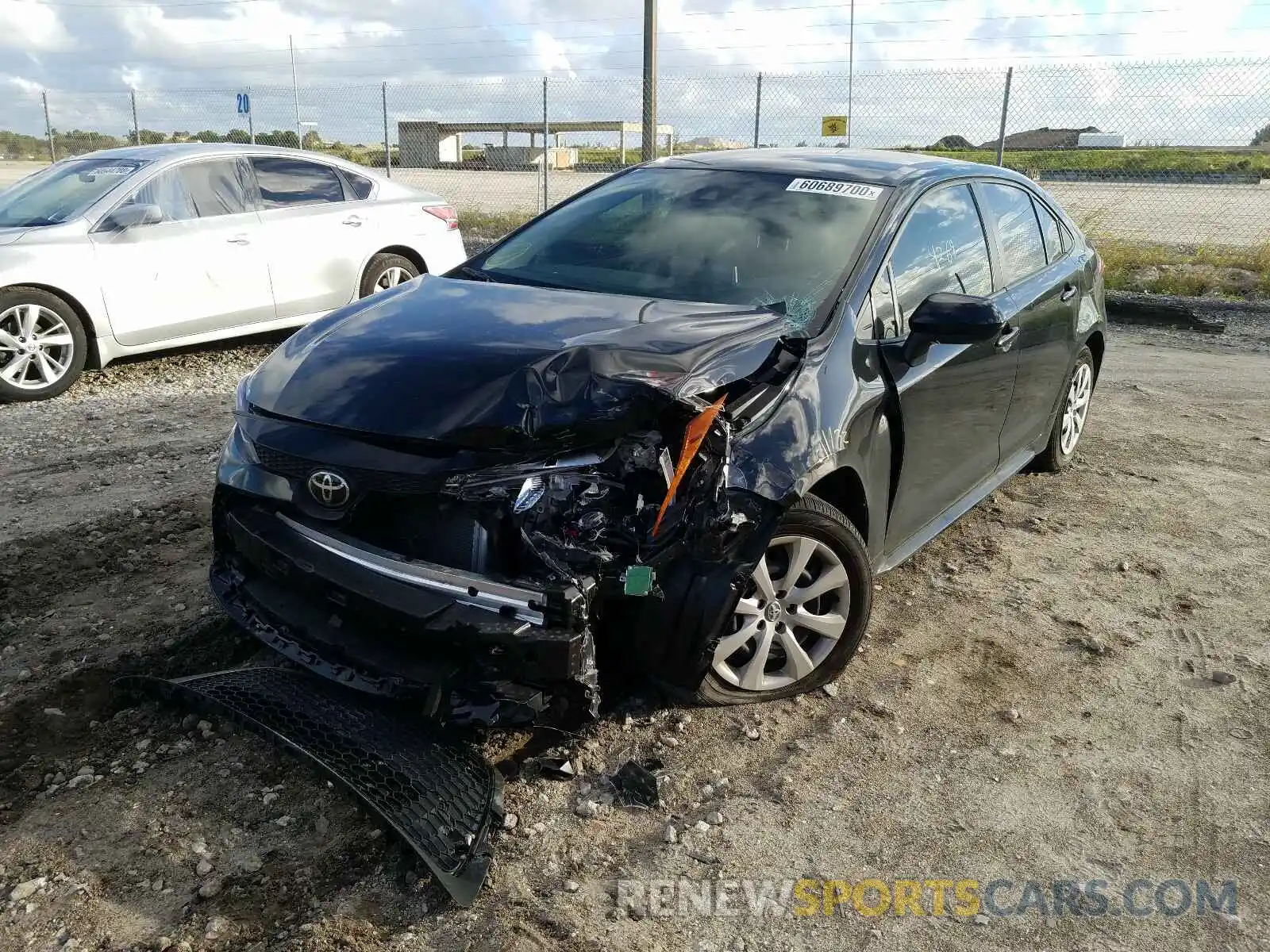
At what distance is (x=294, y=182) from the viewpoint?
7.88m

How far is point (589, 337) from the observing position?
120 inches

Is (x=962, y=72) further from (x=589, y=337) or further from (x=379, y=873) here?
(x=379, y=873)

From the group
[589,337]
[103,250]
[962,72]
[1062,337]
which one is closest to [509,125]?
[962,72]

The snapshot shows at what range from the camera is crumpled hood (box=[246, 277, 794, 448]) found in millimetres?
2746

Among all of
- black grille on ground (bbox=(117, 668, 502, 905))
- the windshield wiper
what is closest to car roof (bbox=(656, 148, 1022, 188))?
the windshield wiper

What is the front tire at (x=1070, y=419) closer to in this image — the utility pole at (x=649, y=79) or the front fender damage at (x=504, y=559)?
the front fender damage at (x=504, y=559)

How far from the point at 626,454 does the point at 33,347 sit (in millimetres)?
5466

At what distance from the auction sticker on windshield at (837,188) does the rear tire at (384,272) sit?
482cm

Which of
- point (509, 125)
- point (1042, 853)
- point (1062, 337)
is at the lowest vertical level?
point (1042, 853)

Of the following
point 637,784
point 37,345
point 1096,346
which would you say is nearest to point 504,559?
point 637,784

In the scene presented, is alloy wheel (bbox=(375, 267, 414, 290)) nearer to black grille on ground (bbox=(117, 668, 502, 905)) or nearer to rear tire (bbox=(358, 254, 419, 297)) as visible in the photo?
rear tire (bbox=(358, 254, 419, 297))

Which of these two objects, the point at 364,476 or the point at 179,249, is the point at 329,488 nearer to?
the point at 364,476

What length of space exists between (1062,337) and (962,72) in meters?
7.74

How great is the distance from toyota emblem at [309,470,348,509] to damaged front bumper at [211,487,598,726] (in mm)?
88
